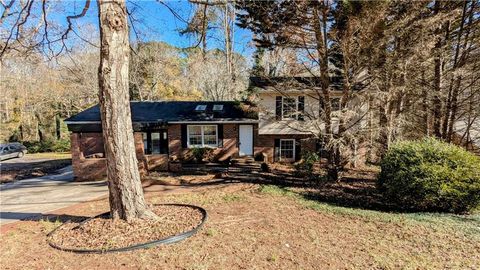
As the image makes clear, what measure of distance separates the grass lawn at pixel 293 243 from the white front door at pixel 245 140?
8.89m

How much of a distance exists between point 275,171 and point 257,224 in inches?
292

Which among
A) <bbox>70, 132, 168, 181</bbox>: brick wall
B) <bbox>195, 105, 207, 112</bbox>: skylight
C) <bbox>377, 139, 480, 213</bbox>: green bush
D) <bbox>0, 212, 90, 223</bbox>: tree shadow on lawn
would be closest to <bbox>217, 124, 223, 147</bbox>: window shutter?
<bbox>195, 105, 207, 112</bbox>: skylight

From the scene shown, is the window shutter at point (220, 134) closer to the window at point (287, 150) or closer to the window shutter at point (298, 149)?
the window at point (287, 150)

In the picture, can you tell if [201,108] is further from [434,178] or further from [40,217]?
[434,178]

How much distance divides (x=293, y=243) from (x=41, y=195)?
1021 cm

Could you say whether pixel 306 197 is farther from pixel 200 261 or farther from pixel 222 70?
pixel 222 70

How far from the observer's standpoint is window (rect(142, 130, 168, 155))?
55.4 ft

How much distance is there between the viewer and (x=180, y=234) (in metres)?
5.30

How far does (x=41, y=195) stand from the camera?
10.4m

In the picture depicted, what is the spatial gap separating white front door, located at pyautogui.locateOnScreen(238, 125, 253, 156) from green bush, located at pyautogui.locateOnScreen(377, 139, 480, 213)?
9.19m

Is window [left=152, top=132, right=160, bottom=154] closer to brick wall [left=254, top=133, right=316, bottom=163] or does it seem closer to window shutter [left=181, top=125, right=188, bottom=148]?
window shutter [left=181, top=125, right=188, bottom=148]

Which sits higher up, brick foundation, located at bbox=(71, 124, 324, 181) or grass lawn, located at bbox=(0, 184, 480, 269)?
brick foundation, located at bbox=(71, 124, 324, 181)

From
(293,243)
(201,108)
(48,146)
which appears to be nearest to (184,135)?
(201,108)

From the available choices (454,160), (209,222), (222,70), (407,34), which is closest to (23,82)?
(222,70)
